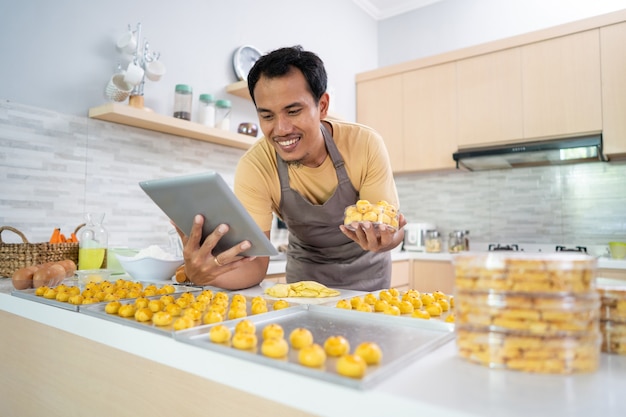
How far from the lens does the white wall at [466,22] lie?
339cm

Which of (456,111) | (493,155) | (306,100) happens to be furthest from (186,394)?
(456,111)

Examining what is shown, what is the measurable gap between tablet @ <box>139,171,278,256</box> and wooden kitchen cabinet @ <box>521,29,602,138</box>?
272cm

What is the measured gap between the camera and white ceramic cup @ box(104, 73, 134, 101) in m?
2.10

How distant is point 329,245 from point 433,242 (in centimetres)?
196

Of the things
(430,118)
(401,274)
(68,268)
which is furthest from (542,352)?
(430,118)

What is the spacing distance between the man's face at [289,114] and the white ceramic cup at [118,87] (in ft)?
2.94

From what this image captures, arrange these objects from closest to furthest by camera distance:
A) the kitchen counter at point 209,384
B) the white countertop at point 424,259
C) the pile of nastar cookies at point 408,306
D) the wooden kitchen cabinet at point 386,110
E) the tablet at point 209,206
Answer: the kitchen counter at point 209,384, the pile of nastar cookies at point 408,306, the tablet at point 209,206, the white countertop at point 424,259, the wooden kitchen cabinet at point 386,110

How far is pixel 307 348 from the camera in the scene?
1.97ft

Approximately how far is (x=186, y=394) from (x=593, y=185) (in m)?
3.28

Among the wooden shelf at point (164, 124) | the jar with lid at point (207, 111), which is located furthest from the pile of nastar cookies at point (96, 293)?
the jar with lid at point (207, 111)

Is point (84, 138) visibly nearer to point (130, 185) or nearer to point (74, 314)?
point (130, 185)

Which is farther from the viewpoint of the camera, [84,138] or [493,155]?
[493,155]

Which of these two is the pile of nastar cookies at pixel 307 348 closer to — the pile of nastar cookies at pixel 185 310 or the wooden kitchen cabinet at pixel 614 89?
the pile of nastar cookies at pixel 185 310

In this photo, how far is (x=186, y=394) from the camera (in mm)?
958
